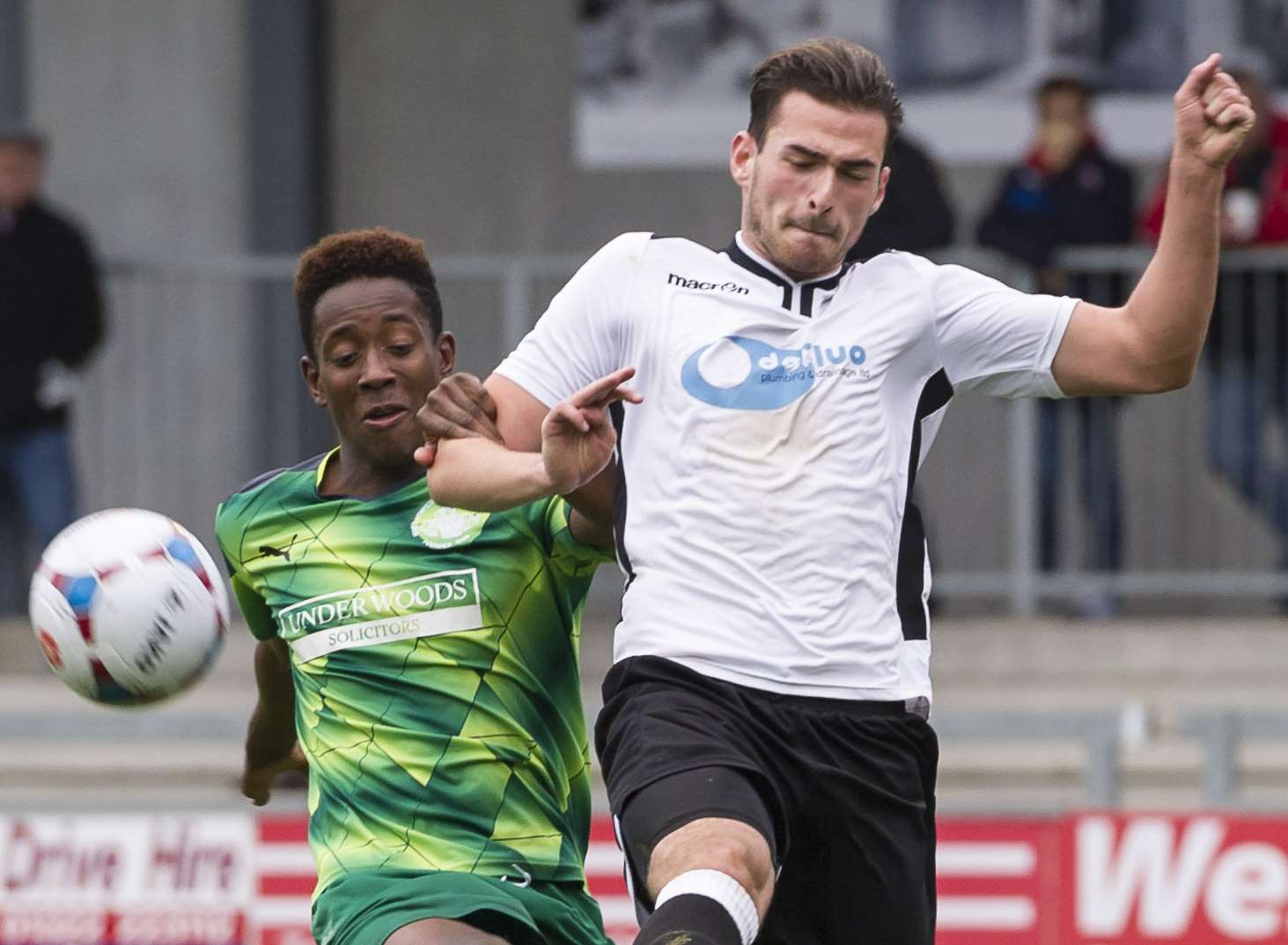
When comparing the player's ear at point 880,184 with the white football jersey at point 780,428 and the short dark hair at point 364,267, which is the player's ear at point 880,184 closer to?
the white football jersey at point 780,428

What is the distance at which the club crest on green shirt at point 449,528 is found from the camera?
15.7ft

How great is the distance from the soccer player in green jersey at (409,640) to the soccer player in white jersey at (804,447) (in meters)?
0.21

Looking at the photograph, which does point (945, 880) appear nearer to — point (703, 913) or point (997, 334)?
point (997, 334)

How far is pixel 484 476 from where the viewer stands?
434 centimetres

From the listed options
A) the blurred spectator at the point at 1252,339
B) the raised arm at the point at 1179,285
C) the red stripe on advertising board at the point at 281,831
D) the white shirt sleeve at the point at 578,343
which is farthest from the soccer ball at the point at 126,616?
the blurred spectator at the point at 1252,339

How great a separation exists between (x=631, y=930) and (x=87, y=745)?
2801mm

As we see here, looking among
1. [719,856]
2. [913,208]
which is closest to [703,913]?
[719,856]

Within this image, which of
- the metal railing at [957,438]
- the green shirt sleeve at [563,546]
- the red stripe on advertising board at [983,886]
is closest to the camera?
the green shirt sleeve at [563,546]

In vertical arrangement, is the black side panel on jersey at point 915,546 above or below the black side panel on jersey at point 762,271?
below

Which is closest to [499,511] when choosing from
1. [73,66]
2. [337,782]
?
[337,782]

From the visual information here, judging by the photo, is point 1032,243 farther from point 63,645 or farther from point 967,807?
point 63,645

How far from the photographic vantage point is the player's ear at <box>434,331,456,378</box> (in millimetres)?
4879

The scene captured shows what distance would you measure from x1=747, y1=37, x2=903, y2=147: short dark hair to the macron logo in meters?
0.26

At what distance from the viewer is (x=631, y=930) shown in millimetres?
8570
